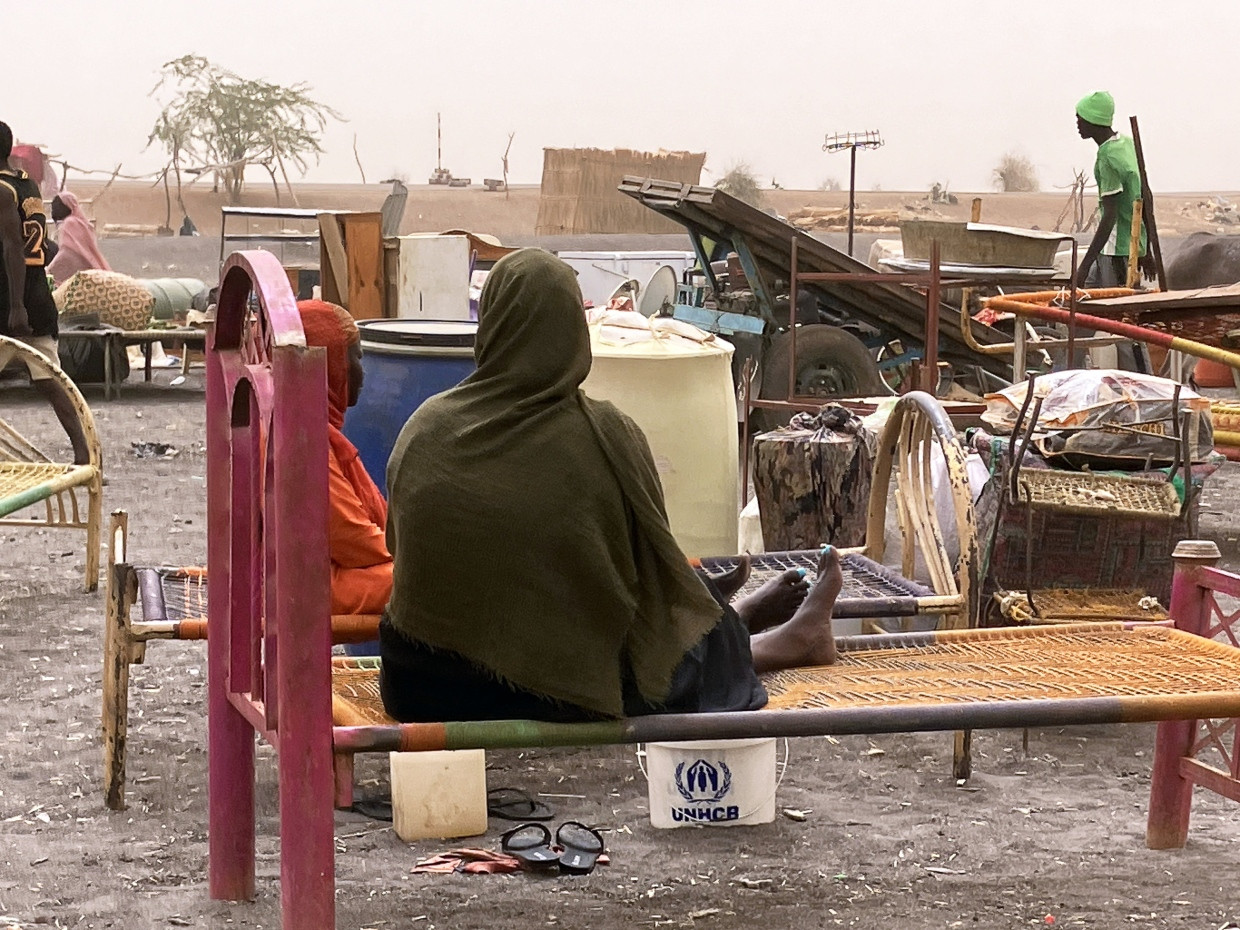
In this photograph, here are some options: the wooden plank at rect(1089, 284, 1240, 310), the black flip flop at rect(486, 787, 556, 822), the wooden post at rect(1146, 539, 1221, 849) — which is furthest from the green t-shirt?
the black flip flop at rect(486, 787, 556, 822)

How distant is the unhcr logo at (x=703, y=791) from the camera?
3.78 meters

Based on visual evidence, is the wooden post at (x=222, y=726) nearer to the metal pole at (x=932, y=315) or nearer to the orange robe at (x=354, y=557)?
the orange robe at (x=354, y=557)

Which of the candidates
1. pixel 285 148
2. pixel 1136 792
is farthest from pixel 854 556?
pixel 285 148

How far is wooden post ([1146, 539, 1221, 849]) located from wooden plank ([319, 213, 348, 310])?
6.64 meters

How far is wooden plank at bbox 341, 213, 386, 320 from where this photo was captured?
9742 mm

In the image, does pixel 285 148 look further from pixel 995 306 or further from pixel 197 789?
pixel 197 789

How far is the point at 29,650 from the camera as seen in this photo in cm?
532

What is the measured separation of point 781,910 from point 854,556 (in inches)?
59.6

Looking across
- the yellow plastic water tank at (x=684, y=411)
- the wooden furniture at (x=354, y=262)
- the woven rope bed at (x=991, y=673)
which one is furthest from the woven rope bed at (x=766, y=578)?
the wooden furniture at (x=354, y=262)

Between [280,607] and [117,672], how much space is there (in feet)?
4.09

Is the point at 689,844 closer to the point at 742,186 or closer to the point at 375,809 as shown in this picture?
the point at 375,809

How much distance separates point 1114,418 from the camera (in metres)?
4.96

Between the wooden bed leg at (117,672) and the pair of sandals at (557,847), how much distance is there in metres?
0.90

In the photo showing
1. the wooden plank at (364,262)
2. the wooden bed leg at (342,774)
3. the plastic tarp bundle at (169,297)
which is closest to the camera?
the wooden bed leg at (342,774)
